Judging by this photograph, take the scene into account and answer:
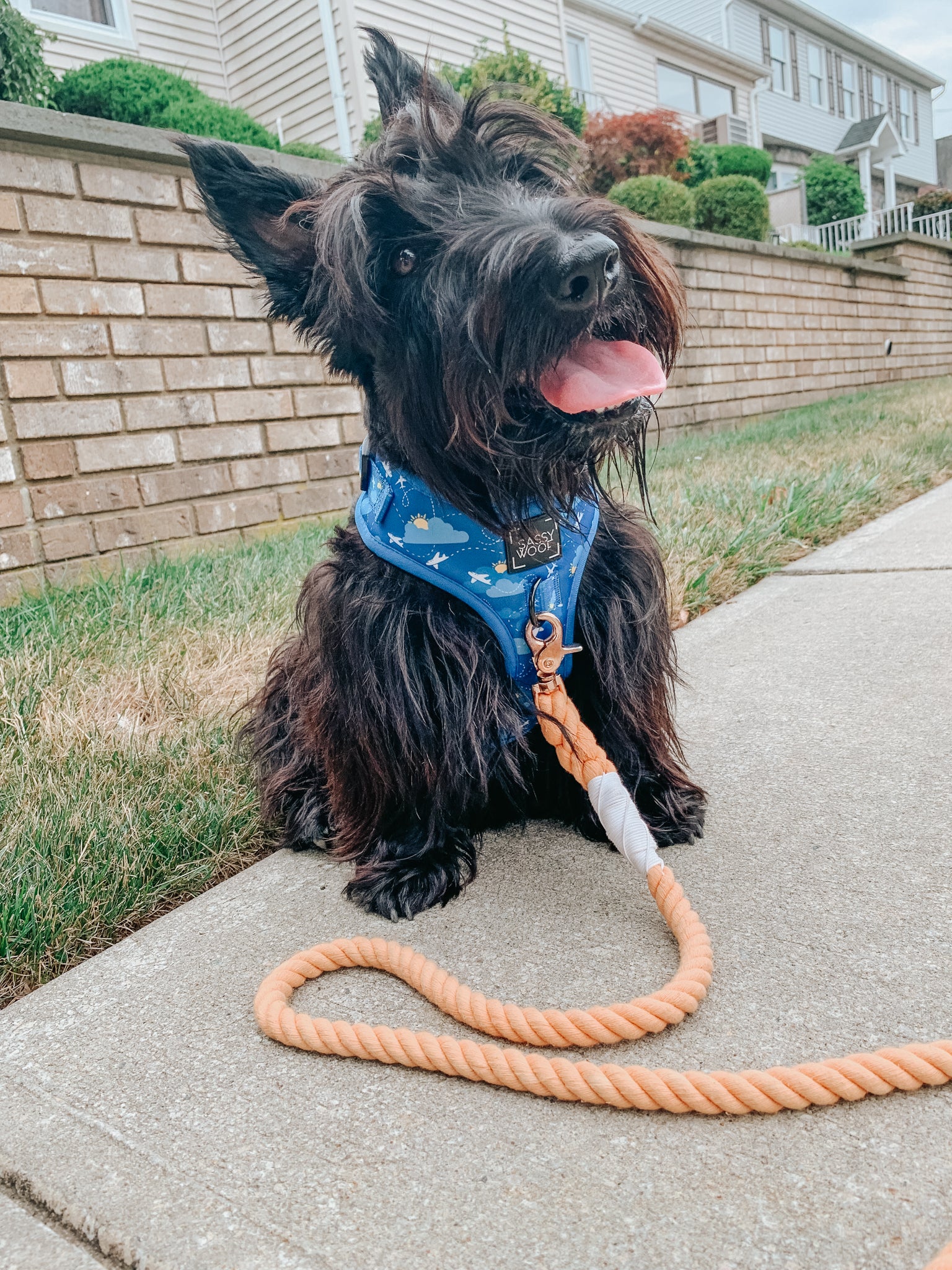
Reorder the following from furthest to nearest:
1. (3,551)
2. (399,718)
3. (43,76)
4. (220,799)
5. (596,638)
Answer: (43,76) → (3,551) → (220,799) → (596,638) → (399,718)

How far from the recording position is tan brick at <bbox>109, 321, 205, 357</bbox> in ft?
14.9

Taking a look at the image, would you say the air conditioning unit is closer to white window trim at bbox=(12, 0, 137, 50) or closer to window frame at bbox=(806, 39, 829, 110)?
window frame at bbox=(806, 39, 829, 110)

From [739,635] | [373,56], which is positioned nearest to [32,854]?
[373,56]

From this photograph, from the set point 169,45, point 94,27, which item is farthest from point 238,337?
point 169,45

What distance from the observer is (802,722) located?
87.9 inches

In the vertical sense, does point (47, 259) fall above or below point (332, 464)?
above

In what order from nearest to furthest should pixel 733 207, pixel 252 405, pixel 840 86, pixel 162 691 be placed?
pixel 162 691 < pixel 252 405 < pixel 733 207 < pixel 840 86

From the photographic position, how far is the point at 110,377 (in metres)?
4.48

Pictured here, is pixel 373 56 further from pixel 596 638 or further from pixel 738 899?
pixel 738 899

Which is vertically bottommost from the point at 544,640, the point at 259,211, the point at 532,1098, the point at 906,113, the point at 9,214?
the point at 532,1098

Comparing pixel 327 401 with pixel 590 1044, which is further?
pixel 327 401

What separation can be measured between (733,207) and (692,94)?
11255 mm

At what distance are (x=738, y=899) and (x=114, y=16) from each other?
12.2 meters

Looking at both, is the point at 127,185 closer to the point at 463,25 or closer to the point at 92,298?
the point at 92,298
